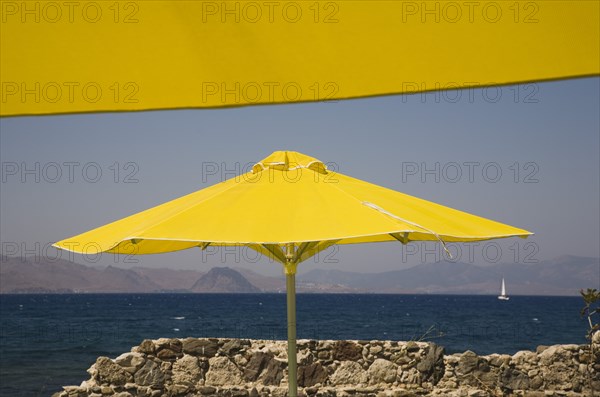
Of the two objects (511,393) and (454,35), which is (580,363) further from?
(454,35)

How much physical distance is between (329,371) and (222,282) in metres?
126

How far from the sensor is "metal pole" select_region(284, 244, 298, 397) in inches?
214

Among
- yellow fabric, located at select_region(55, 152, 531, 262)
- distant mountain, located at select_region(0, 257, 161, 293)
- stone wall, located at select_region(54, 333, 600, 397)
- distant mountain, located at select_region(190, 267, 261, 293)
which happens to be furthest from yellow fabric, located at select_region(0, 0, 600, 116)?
distant mountain, located at select_region(190, 267, 261, 293)

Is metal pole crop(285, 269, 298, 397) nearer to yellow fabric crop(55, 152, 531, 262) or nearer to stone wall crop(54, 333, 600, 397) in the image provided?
yellow fabric crop(55, 152, 531, 262)

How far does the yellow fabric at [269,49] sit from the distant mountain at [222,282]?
13361 centimetres

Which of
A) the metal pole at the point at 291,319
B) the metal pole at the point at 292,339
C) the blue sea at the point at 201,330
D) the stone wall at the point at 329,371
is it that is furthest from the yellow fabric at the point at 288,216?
the blue sea at the point at 201,330

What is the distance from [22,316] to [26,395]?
4003 cm

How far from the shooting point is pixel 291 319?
5480mm

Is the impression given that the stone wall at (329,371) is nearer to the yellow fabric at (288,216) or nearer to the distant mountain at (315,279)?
the yellow fabric at (288,216)

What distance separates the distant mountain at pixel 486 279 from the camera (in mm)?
147375

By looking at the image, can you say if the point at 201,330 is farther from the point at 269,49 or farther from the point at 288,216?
the point at 269,49

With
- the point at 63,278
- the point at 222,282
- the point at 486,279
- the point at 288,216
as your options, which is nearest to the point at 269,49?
the point at 288,216

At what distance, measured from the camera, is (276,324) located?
56562 millimetres

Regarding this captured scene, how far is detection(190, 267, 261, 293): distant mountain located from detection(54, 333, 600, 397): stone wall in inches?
4923
